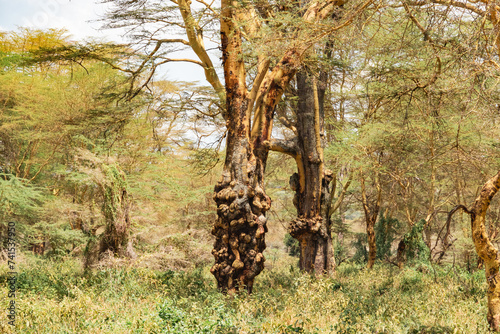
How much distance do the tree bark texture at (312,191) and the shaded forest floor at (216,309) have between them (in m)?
1.53

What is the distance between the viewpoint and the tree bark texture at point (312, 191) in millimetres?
8703

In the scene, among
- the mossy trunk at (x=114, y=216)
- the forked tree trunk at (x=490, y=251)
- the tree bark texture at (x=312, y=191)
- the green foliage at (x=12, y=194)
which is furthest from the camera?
the green foliage at (x=12, y=194)

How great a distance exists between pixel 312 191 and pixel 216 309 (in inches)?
177

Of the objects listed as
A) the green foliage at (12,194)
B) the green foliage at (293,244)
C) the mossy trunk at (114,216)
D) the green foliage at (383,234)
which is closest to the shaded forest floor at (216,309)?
the mossy trunk at (114,216)

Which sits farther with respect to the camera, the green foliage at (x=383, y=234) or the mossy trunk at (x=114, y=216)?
the green foliage at (x=383, y=234)

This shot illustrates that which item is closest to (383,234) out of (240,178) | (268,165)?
(268,165)

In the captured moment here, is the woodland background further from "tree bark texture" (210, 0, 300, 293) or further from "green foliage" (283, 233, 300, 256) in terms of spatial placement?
"green foliage" (283, 233, 300, 256)

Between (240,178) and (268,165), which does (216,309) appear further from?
(268,165)

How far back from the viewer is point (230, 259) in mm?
6527

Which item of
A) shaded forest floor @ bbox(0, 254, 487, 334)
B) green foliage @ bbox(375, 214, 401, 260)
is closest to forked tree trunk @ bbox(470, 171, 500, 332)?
shaded forest floor @ bbox(0, 254, 487, 334)

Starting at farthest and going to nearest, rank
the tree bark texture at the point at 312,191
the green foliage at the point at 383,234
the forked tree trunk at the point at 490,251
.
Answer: the green foliage at the point at 383,234, the tree bark texture at the point at 312,191, the forked tree trunk at the point at 490,251

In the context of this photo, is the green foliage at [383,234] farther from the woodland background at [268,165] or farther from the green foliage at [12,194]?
the green foliage at [12,194]

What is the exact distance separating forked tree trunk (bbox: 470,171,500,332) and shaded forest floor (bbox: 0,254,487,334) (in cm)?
25

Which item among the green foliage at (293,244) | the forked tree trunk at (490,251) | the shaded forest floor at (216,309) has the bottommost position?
the green foliage at (293,244)
